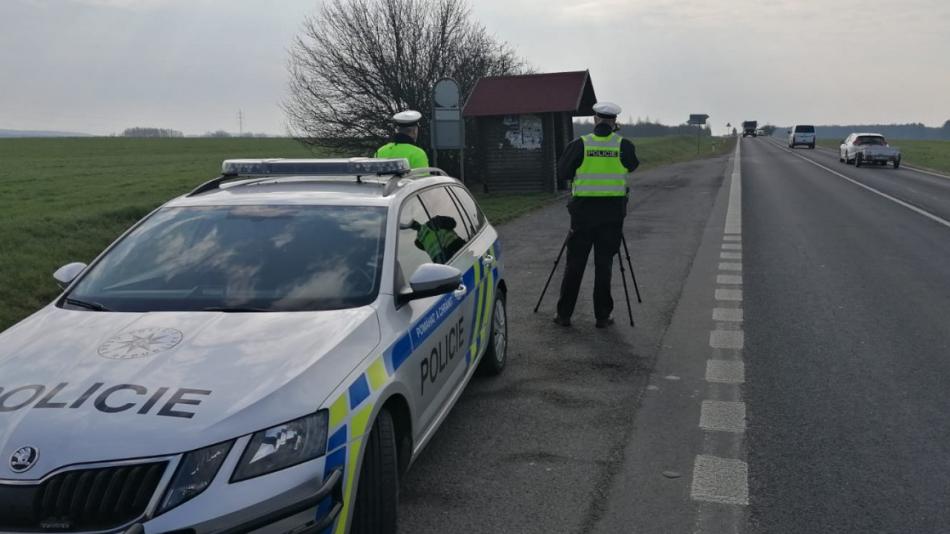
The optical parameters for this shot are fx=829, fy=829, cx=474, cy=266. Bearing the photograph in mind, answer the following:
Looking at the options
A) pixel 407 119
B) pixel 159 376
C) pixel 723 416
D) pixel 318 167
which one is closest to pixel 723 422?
pixel 723 416

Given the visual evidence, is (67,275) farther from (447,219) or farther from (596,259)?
(596,259)

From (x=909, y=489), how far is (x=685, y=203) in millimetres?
16211

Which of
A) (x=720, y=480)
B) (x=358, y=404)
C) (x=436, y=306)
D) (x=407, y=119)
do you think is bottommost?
(x=720, y=480)

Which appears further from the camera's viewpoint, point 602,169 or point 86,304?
point 602,169

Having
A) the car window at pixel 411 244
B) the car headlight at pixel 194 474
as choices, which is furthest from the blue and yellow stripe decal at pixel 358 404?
the car headlight at pixel 194 474

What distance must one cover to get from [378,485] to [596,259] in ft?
14.7

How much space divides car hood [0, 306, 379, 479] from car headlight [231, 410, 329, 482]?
0.12 ft

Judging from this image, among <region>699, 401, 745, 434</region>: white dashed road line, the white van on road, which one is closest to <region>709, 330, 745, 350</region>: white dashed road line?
<region>699, 401, 745, 434</region>: white dashed road line

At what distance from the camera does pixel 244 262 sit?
3992mm

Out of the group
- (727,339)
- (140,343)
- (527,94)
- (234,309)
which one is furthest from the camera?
(527,94)

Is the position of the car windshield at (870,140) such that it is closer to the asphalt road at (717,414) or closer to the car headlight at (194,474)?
the asphalt road at (717,414)

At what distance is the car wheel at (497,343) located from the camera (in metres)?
5.77

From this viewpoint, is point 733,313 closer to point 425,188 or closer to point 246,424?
point 425,188

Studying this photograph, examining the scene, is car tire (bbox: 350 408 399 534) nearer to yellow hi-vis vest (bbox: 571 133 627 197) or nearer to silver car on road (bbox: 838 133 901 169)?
yellow hi-vis vest (bbox: 571 133 627 197)
